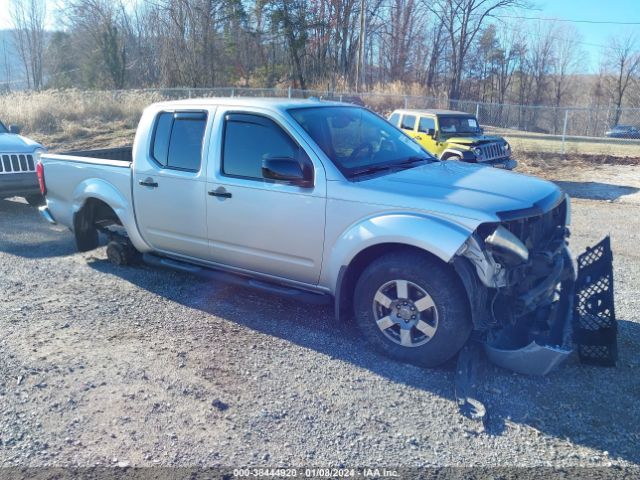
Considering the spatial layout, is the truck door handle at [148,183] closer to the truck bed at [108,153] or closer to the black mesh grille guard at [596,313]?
the truck bed at [108,153]

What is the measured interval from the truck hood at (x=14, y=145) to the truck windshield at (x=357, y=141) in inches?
255

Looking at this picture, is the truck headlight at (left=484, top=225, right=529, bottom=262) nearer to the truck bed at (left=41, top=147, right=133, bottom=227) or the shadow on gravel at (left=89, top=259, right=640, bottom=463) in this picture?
the shadow on gravel at (left=89, top=259, right=640, bottom=463)

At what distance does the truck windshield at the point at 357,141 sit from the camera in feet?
14.2

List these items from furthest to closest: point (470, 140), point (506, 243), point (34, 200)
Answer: point (470, 140) < point (34, 200) < point (506, 243)

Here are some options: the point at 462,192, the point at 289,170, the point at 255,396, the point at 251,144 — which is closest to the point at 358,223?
the point at 289,170

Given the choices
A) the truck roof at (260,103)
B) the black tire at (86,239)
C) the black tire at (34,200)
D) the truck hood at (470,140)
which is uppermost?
the truck roof at (260,103)

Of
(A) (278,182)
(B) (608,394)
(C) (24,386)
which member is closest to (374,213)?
(A) (278,182)

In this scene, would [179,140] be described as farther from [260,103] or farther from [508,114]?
[508,114]

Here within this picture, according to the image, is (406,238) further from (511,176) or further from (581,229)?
(581,229)

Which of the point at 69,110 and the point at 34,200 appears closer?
the point at 34,200

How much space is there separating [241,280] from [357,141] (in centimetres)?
157

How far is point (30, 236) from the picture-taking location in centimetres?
766

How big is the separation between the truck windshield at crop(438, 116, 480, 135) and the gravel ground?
26.8 ft

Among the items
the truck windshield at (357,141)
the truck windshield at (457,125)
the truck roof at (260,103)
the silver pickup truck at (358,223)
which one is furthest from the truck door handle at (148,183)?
the truck windshield at (457,125)
